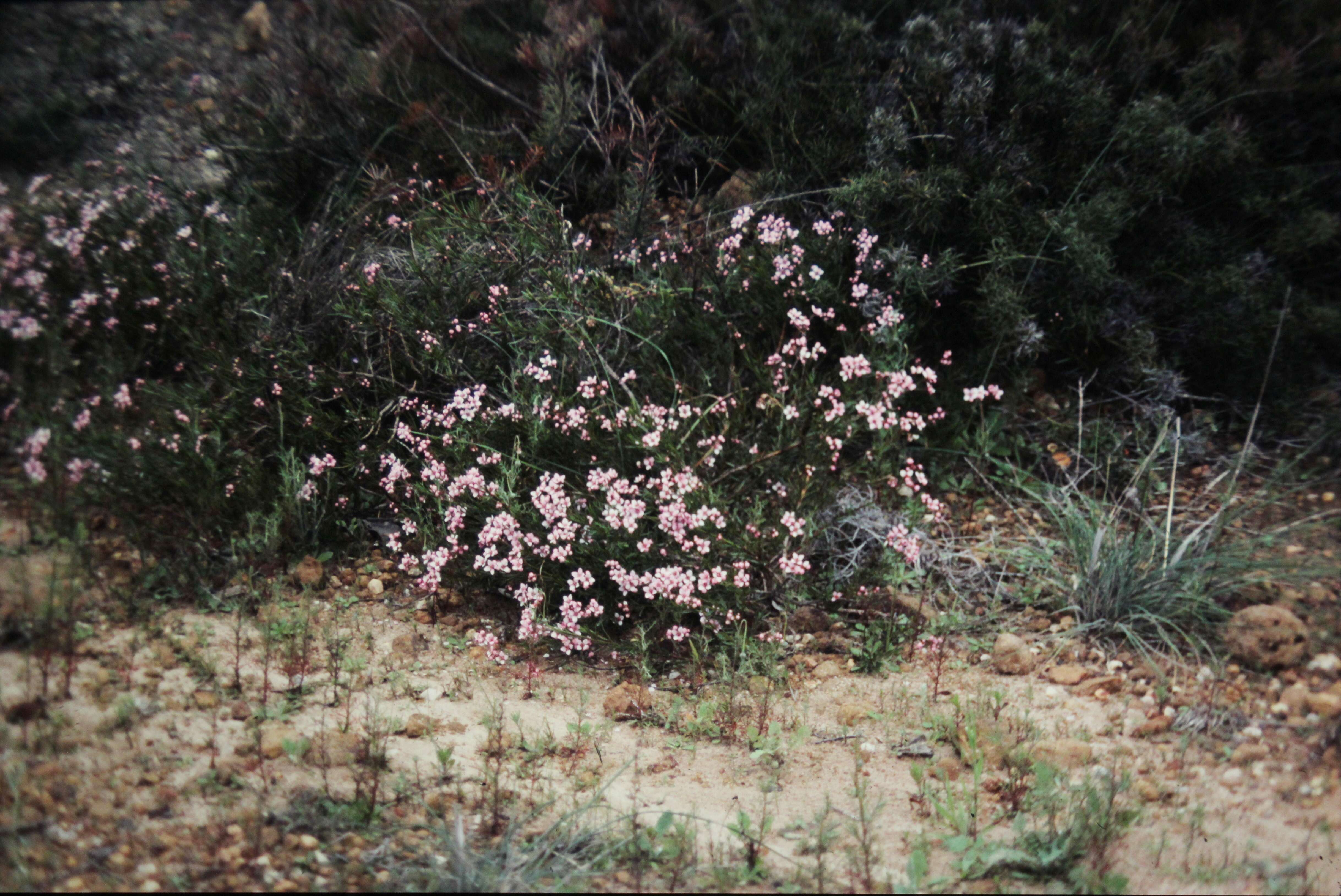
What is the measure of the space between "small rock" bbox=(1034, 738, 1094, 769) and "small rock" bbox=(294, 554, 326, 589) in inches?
108

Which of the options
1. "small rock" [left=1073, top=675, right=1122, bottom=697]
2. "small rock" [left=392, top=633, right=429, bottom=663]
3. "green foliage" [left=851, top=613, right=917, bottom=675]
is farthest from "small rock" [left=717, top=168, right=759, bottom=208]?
"small rock" [left=1073, top=675, right=1122, bottom=697]

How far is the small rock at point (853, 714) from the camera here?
3.07m

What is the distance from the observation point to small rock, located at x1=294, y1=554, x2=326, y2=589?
11.7ft

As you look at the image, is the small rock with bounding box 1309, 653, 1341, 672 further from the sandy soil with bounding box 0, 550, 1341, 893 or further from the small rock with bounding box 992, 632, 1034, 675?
the small rock with bounding box 992, 632, 1034, 675

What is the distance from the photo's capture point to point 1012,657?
3.30m

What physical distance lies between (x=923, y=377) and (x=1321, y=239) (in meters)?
1.90

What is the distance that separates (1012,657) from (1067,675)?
0.19m

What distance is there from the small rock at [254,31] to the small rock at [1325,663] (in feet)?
23.5

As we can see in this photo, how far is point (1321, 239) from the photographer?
4078mm

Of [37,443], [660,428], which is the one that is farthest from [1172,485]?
[37,443]

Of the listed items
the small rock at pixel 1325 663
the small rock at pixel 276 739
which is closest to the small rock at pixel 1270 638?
the small rock at pixel 1325 663

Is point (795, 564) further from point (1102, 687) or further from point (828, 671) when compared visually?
point (1102, 687)

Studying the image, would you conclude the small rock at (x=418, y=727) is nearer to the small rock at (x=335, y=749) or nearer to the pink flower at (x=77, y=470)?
the small rock at (x=335, y=749)

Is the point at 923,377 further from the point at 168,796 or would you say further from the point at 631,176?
the point at 168,796
